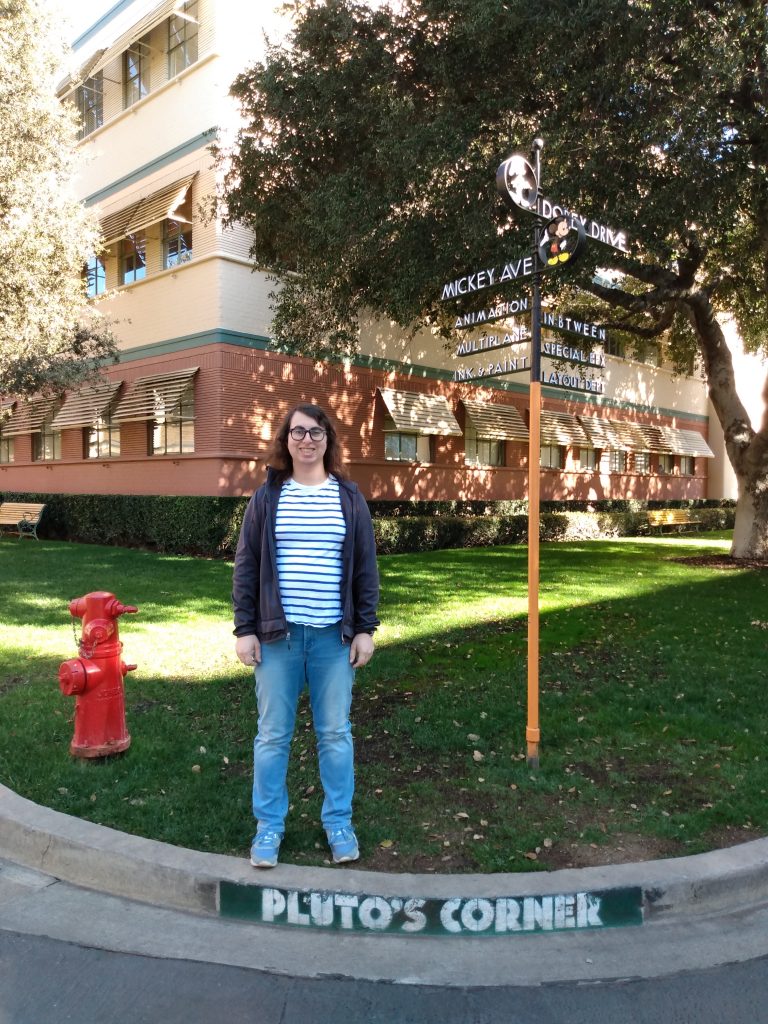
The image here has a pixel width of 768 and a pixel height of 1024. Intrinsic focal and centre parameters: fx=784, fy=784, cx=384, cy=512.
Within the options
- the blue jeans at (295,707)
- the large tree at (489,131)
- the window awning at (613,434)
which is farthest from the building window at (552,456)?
the blue jeans at (295,707)

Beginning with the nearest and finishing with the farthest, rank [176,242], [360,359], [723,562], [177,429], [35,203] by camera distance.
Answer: [35,203]
[723,562]
[177,429]
[176,242]
[360,359]

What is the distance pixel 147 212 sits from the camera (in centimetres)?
1734

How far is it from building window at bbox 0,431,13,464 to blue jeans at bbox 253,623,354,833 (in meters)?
22.3

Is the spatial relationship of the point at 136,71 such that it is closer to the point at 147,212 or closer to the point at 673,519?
the point at 147,212

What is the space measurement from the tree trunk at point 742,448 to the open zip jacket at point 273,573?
1298 cm

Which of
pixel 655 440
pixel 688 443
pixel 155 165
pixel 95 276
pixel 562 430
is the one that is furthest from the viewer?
pixel 688 443

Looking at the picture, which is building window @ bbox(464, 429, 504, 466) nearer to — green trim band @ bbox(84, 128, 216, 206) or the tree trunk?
the tree trunk

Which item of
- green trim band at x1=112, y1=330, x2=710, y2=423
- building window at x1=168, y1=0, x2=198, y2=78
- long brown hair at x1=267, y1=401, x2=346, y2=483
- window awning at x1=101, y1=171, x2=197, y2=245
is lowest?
long brown hair at x1=267, y1=401, x2=346, y2=483

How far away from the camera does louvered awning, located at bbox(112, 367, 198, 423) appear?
1656cm

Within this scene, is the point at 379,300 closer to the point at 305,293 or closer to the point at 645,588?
the point at 305,293

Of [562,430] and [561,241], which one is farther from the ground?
[562,430]

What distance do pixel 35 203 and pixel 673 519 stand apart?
2018 cm

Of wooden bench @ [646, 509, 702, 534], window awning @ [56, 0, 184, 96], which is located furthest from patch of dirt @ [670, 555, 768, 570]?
window awning @ [56, 0, 184, 96]

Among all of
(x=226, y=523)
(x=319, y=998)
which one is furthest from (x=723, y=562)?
(x=319, y=998)
